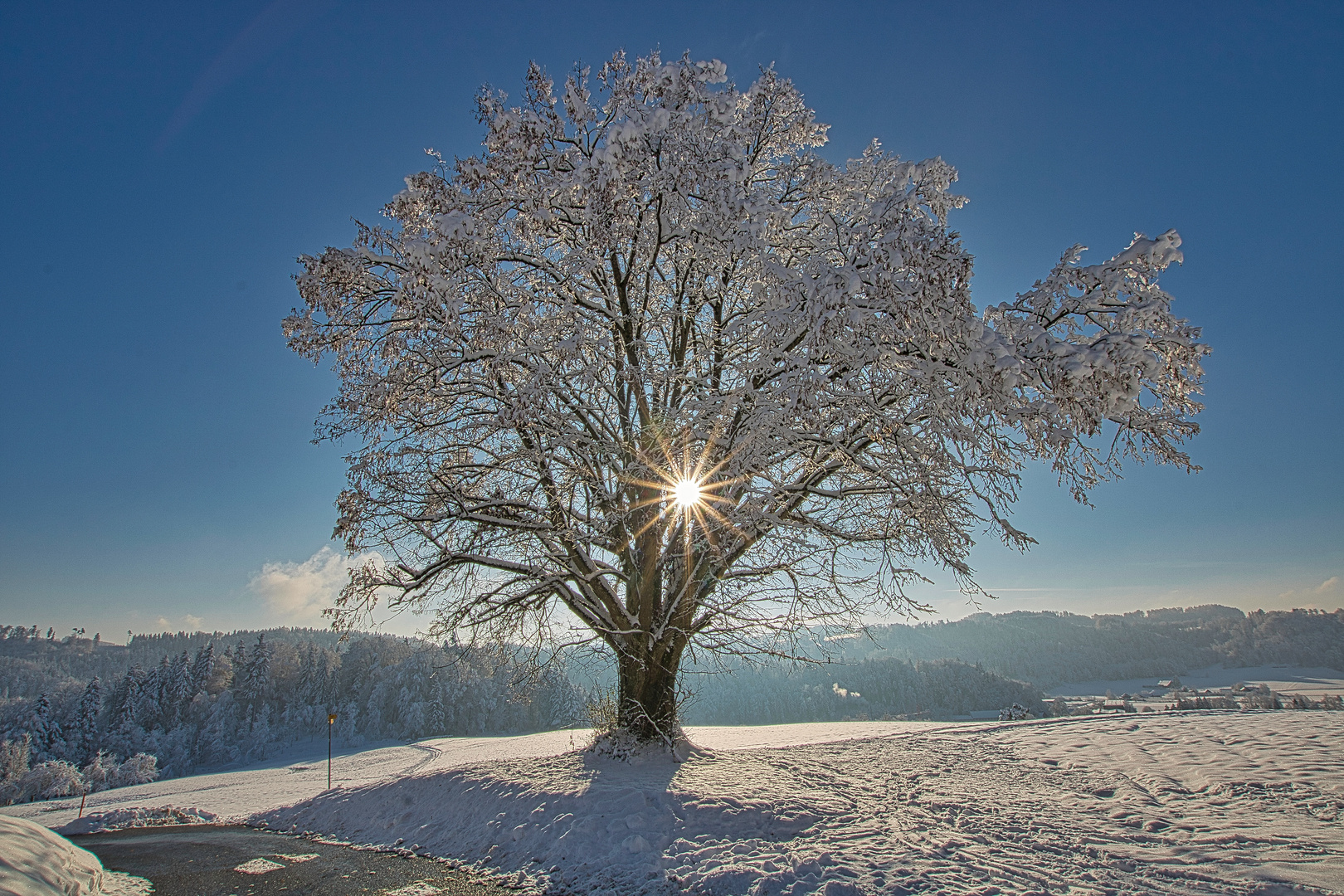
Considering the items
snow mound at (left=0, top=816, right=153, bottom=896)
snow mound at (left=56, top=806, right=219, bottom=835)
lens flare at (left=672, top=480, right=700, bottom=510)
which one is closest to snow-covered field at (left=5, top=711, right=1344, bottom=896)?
snow mound at (left=0, top=816, right=153, bottom=896)

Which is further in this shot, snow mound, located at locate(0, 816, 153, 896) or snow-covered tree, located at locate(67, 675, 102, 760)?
snow-covered tree, located at locate(67, 675, 102, 760)

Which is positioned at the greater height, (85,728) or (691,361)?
(691,361)

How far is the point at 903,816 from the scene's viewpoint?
6.12m

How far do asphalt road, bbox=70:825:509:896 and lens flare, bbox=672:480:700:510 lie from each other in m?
4.71

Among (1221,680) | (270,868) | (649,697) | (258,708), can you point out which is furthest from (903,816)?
(1221,680)

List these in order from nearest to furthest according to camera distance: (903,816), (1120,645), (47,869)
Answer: (47,869) < (903,816) < (1120,645)

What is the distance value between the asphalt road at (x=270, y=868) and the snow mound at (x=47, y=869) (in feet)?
1.24

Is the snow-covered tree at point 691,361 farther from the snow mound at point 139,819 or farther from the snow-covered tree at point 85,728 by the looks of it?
the snow-covered tree at point 85,728

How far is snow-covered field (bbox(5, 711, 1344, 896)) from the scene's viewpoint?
Answer: 470cm

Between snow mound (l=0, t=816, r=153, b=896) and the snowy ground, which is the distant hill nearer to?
the snowy ground

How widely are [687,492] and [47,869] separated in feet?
22.9

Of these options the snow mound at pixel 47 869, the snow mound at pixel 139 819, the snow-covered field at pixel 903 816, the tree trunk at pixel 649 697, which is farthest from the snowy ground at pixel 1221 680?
the snow mound at pixel 47 869

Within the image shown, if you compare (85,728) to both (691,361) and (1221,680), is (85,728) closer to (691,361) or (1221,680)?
(691,361)

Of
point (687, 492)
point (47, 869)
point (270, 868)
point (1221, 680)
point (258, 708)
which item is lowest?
point (1221, 680)
